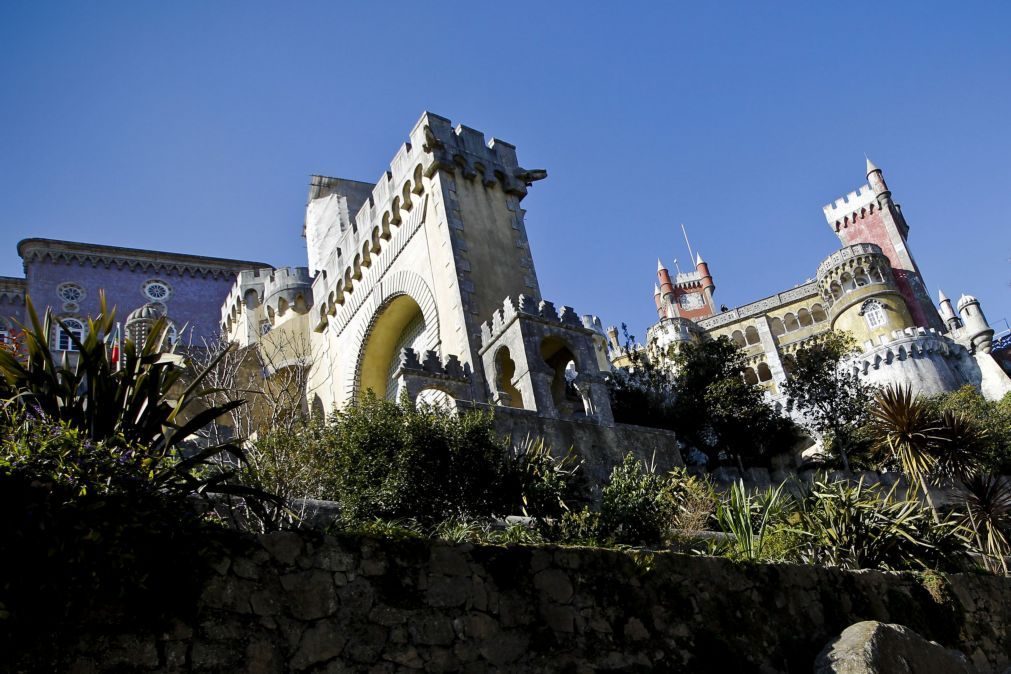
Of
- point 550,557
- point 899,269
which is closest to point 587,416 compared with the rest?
point 550,557

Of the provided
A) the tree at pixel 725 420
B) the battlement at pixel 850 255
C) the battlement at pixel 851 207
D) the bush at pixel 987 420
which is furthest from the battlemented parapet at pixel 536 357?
the battlement at pixel 851 207

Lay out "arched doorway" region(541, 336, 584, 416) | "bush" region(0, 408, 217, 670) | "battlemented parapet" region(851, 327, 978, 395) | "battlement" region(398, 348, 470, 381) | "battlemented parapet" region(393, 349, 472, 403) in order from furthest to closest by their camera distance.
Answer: "battlemented parapet" region(851, 327, 978, 395), "arched doorway" region(541, 336, 584, 416), "battlement" region(398, 348, 470, 381), "battlemented parapet" region(393, 349, 472, 403), "bush" region(0, 408, 217, 670)

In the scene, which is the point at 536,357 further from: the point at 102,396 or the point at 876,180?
the point at 876,180

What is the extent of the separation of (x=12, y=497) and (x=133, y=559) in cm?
74

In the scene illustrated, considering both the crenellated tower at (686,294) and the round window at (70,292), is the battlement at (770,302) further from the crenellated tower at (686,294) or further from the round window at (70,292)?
the round window at (70,292)

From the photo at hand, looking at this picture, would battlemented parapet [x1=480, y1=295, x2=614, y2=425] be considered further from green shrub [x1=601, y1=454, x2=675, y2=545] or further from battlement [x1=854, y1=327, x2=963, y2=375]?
battlement [x1=854, y1=327, x2=963, y2=375]

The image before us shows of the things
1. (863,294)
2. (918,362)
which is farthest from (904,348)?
(863,294)

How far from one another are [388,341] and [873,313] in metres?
41.0

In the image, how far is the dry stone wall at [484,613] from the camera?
5.33 metres

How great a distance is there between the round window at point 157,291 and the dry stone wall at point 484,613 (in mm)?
34100

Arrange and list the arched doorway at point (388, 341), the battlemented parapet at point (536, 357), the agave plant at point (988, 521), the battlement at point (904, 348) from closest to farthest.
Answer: the agave plant at point (988, 521) → the battlemented parapet at point (536, 357) → the arched doorway at point (388, 341) → the battlement at point (904, 348)

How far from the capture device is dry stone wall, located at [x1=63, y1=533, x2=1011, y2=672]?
5.33 m

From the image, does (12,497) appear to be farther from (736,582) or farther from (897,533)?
(897,533)

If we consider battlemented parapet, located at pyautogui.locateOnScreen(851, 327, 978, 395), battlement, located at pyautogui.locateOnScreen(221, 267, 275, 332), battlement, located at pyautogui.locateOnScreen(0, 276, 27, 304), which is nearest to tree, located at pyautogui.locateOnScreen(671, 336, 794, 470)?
battlement, located at pyautogui.locateOnScreen(221, 267, 275, 332)
